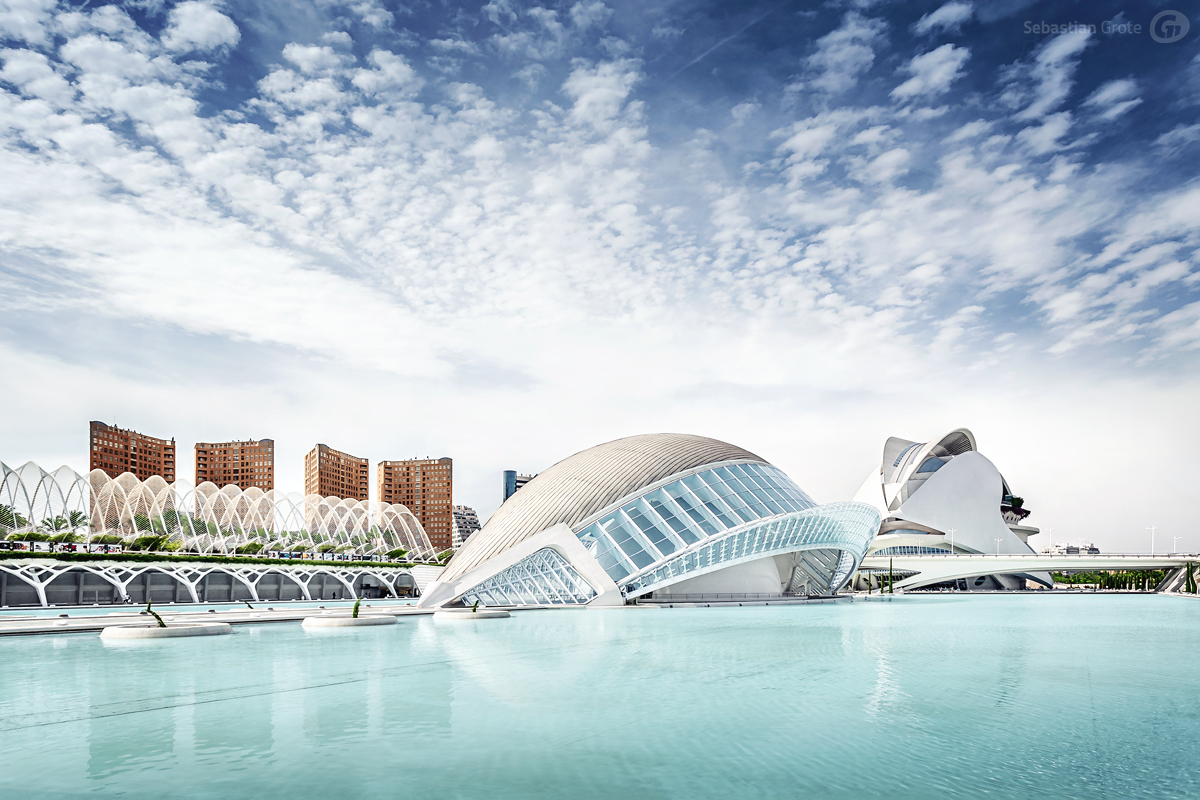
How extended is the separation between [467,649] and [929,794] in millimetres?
11402

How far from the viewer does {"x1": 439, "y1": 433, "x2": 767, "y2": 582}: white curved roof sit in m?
34.3

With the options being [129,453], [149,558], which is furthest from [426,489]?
[149,558]

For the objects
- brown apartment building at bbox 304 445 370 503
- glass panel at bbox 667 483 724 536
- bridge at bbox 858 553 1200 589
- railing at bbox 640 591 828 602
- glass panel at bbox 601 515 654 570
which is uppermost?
brown apartment building at bbox 304 445 370 503

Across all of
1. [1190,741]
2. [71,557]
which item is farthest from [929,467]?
[1190,741]

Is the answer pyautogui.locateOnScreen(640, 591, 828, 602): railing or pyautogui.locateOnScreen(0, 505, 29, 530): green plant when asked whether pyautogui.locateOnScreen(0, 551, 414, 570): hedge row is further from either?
pyautogui.locateOnScreen(640, 591, 828, 602): railing

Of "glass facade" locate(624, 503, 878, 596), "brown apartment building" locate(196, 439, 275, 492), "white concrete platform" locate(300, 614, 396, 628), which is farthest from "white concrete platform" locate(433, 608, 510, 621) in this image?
"brown apartment building" locate(196, 439, 275, 492)

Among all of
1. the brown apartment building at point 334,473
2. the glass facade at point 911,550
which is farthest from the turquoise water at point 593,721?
the brown apartment building at point 334,473

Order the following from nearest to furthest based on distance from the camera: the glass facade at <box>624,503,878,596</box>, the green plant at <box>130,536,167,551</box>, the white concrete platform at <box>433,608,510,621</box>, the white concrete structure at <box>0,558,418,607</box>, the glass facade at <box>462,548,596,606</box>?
the white concrete platform at <box>433,608,510,621</box> → the white concrete structure at <box>0,558,418,607</box> → the glass facade at <box>624,503,878,596</box> → the glass facade at <box>462,548,596,606</box> → the green plant at <box>130,536,167,551</box>

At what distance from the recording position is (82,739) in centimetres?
793

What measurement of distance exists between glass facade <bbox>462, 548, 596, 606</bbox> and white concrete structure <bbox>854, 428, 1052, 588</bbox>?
58.8 m

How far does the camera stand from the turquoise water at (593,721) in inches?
264

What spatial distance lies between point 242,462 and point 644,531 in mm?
134373

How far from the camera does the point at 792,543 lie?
37.7 metres

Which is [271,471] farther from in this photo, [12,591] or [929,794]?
[929,794]
